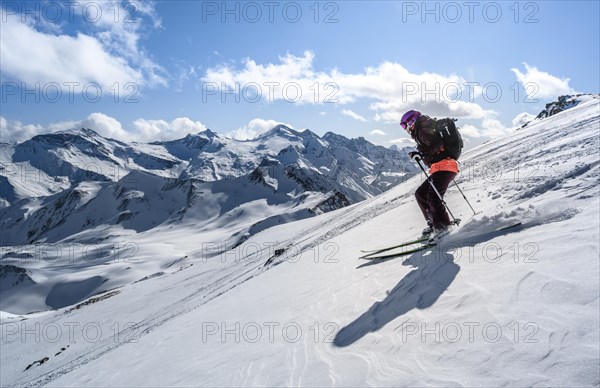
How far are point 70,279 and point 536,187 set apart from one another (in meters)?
96.6

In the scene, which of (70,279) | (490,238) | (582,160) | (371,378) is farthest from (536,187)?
(70,279)

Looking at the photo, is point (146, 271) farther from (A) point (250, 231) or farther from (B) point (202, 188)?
(B) point (202, 188)

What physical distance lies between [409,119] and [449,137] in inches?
43.0

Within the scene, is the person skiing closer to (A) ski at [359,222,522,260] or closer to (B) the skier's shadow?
(A) ski at [359,222,522,260]

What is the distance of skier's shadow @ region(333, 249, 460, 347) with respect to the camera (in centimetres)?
577

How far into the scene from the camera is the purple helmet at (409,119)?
367 inches

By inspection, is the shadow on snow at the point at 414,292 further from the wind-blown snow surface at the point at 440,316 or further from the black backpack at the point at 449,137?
the black backpack at the point at 449,137

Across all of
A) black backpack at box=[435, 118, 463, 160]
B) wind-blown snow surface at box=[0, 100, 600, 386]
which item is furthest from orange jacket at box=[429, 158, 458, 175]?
wind-blown snow surface at box=[0, 100, 600, 386]

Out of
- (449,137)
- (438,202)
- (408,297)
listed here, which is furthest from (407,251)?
(449,137)

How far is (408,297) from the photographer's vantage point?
626 centimetres

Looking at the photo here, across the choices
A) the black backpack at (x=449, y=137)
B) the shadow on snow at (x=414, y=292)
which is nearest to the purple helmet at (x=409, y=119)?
the black backpack at (x=449, y=137)

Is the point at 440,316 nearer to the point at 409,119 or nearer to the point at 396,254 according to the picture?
the point at 396,254

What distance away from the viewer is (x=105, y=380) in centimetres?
866

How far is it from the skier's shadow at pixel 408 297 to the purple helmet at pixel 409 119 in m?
3.53
